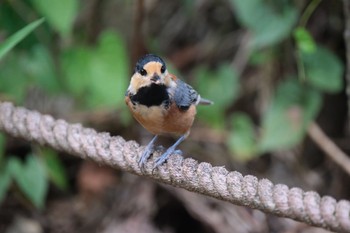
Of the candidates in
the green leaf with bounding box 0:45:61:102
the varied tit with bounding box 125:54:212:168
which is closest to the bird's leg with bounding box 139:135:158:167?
the varied tit with bounding box 125:54:212:168

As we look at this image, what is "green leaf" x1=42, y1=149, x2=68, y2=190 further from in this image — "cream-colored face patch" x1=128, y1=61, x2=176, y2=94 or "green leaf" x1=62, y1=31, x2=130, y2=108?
"cream-colored face patch" x1=128, y1=61, x2=176, y2=94

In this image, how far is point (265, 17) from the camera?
125 inches

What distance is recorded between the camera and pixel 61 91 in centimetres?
349

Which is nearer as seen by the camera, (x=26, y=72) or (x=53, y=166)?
(x=26, y=72)

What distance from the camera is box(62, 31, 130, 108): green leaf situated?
3.31 meters

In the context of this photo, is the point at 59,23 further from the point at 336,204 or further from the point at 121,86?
the point at 336,204

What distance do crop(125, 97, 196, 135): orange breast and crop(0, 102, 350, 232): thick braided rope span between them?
10 cm

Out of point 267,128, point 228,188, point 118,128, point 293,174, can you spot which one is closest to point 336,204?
point 228,188

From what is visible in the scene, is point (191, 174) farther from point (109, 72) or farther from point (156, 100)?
point (109, 72)

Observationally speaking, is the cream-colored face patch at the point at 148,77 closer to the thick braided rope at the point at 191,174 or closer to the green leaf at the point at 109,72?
the thick braided rope at the point at 191,174

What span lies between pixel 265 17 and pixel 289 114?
539 mm

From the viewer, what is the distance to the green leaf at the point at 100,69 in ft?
10.9

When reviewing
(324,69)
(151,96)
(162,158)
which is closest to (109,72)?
(324,69)

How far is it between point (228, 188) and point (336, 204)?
31 cm
